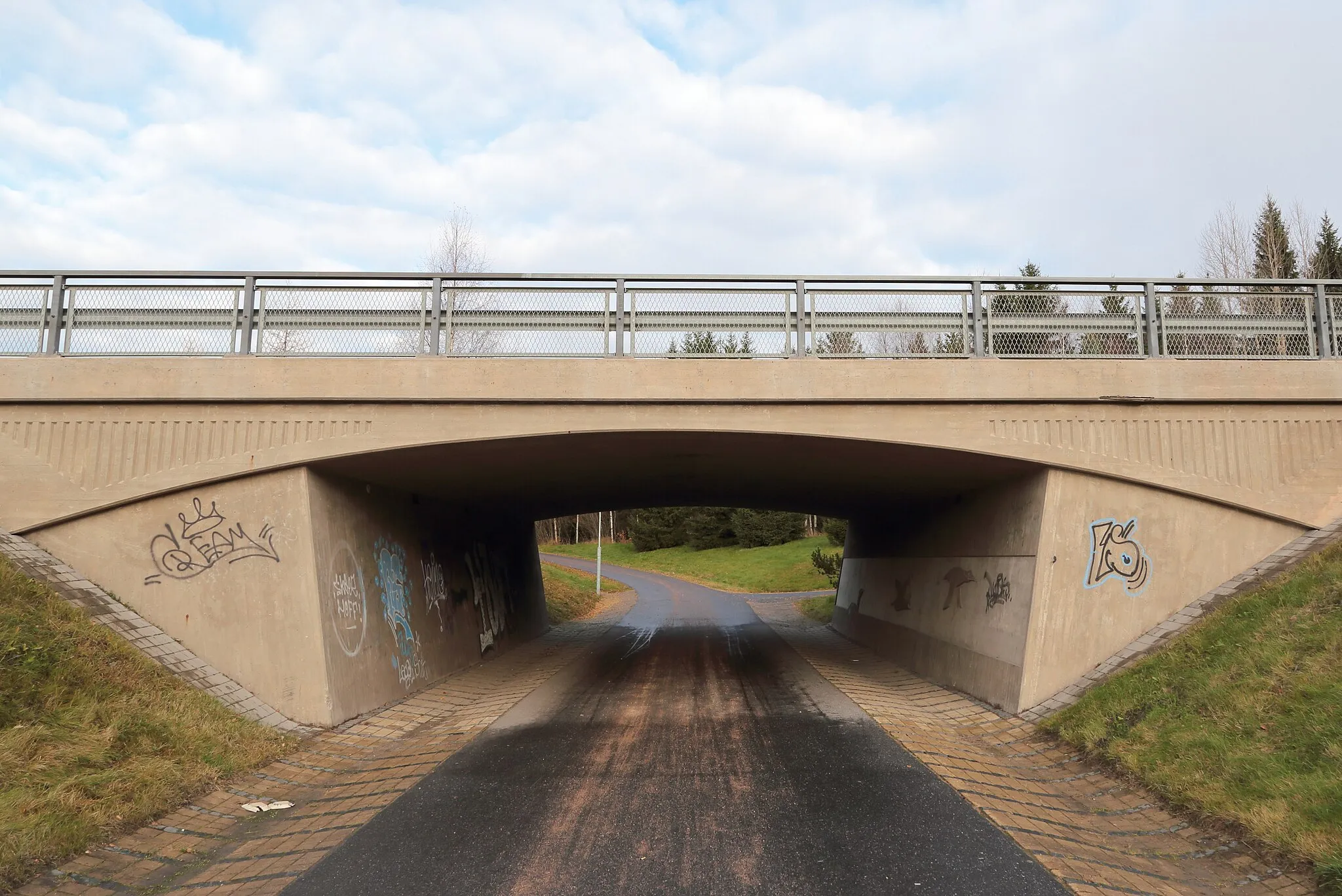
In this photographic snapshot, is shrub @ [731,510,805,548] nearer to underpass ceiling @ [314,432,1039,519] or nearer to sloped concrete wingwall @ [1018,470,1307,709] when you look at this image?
underpass ceiling @ [314,432,1039,519]

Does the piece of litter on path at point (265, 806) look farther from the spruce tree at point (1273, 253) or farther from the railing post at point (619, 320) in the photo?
the spruce tree at point (1273, 253)

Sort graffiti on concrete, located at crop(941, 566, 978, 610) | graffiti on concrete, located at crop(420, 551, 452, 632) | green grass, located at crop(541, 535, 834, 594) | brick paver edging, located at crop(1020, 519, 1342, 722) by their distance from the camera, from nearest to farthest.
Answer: brick paver edging, located at crop(1020, 519, 1342, 722), graffiti on concrete, located at crop(941, 566, 978, 610), graffiti on concrete, located at crop(420, 551, 452, 632), green grass, located at crop(541, 535, 834, 594)

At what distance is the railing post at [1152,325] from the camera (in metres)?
10.7

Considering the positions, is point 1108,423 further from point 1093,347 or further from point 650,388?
point 650,388

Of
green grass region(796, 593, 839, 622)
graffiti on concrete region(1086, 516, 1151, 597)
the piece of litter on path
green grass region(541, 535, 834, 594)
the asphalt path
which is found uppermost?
graffiti on concrete region(1086, 516, 1151, 597)

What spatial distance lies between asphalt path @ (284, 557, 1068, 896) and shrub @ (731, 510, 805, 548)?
51669 millimetres

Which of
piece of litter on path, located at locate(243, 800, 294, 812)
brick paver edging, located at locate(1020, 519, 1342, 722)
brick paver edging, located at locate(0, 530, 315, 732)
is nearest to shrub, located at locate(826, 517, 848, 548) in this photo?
brick paver edging, located at locate(1020, 519, 1342, 722)

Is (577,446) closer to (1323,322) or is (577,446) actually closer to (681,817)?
(681,817)

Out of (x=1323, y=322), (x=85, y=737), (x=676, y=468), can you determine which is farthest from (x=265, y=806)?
(x=1323, y=322)

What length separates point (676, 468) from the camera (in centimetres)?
1454

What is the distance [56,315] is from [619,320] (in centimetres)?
684

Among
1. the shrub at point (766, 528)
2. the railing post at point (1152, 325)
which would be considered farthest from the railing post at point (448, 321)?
the shrub at point (766, 528)

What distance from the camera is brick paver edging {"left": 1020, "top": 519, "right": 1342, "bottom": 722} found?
31.3 ft

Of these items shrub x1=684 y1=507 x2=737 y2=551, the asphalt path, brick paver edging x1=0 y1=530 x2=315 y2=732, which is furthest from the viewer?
shrub x1=684 y1=507 x2=737 y2=551
